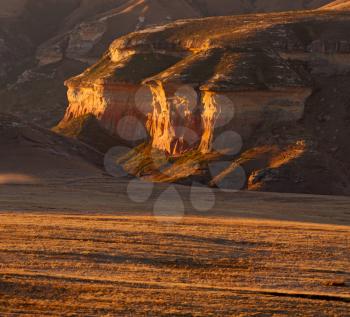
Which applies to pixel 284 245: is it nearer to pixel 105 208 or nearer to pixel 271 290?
pixel 271 290

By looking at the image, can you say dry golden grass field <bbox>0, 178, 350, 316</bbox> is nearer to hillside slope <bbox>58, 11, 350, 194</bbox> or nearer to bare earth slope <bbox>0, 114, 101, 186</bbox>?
bare earth slope <bbox>0, 114, 101, 186</bbox>

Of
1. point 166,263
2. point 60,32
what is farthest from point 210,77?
point 60,32

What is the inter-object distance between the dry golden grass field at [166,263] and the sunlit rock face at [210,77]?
24127mm

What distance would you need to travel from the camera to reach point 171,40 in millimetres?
79062

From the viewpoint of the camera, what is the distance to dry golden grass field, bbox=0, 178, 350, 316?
65.4 feet

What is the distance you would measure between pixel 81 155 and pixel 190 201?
19.5 meters

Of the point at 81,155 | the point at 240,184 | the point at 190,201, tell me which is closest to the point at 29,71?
the point at 81,155

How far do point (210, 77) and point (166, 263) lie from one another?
4241 centimetres

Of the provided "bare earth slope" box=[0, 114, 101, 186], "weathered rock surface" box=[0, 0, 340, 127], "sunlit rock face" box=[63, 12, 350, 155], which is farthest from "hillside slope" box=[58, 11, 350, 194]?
"weathered rock surface" box=[0, 0, 340, 127]

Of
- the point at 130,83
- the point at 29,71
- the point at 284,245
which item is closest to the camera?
the point at 284,245

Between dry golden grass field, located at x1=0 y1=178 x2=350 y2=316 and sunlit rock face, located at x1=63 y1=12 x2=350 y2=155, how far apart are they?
79.2 feet

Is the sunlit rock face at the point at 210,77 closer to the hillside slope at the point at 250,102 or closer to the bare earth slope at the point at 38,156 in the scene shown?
the hillside slope at the point at 250,102

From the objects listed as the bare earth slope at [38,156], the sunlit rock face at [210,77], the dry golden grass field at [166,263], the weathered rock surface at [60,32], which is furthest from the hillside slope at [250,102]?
the weathered rock surface at [60,32]

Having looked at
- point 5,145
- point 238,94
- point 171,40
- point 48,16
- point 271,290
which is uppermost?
point 48,16
